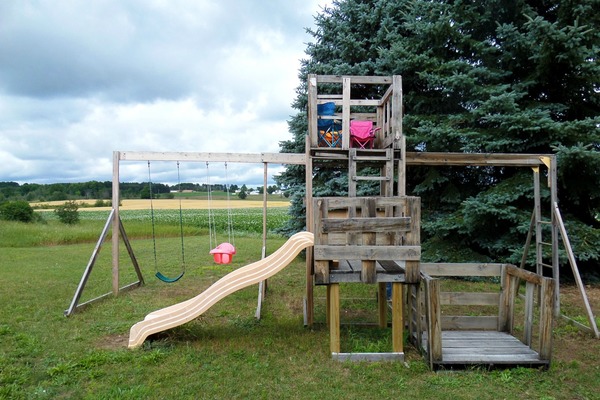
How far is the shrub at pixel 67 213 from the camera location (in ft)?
77.6

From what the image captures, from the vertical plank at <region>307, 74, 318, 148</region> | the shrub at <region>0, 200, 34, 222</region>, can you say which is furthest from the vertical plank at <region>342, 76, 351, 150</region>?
the shrub at <region>0, 200, 34, 222</region>

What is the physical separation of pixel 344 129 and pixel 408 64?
496 cm

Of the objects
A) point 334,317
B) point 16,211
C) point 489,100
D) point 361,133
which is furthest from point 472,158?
point 16,211

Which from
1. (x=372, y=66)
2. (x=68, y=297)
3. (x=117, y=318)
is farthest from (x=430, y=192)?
(x=68, y=297)

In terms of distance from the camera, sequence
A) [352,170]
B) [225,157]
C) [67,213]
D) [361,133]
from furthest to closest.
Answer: [67,213]
[225,157]
[361,133]
[352,170]

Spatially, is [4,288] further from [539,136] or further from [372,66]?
[539,136]

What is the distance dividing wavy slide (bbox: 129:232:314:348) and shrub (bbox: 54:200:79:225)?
21.1 m

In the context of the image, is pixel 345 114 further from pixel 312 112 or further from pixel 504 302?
pixel 504 302

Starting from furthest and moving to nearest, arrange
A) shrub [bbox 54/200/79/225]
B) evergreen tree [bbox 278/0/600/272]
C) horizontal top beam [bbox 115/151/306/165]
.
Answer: shrub [bbox 54/200/79/225] < evergreen tree [bbox 278/0/600/272] < horizontal top beam [bbox 115/151/306/165]

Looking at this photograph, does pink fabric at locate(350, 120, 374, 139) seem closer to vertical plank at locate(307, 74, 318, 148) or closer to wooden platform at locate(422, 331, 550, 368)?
Result: vertical plank at locate(307, 74, 318, 148)

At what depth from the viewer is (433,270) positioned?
594cm

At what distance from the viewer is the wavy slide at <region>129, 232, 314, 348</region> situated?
5.34 metres

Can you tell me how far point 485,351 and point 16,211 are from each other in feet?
81.2

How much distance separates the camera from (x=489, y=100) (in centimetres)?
896
